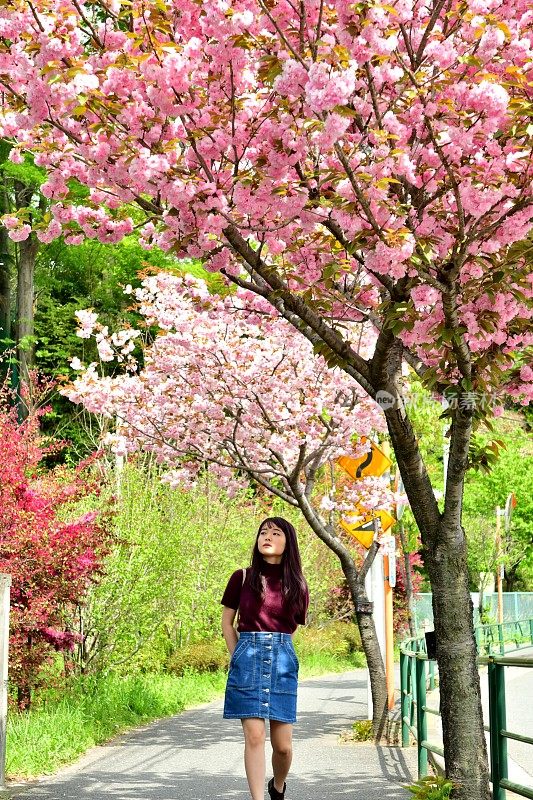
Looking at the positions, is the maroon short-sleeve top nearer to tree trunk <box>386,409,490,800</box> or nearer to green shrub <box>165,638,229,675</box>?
tree trunk <box>386,409,490,800</box>

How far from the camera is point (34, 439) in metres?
12.4

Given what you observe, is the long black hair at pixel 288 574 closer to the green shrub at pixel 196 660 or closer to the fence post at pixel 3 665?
the fence post at pixel 3 665

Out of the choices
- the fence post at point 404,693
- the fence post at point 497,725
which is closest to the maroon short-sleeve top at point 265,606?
the fence post at point 497,725

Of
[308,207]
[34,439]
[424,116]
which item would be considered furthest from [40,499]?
[424,116]

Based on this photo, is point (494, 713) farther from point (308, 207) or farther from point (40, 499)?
point (40, 499)

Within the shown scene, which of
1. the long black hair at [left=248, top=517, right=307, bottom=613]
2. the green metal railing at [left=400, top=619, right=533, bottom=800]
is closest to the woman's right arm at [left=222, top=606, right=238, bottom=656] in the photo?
the long black hair at [left=248, top=517, right=307, bottom=613]

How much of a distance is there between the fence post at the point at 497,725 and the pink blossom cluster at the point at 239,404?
7.34 metres

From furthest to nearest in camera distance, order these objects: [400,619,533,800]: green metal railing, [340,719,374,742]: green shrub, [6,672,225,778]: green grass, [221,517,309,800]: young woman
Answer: [340,719,374,742]: green shrub, [6,672,225,778]: green grass, [221,517,309,800]: young woman, [400,619,533,800]: green metal railing

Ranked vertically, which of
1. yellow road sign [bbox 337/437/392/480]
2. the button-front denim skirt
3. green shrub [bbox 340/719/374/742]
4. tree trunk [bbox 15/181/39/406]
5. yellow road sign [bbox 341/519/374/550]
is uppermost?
tree trunk [bbox 15/181/39/406]

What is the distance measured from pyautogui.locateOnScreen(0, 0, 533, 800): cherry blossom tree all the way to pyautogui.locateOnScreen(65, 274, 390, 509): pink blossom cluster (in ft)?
21.5

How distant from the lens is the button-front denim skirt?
6.42m

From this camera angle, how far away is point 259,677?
6.43 m

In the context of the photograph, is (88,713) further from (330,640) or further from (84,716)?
(330,640)

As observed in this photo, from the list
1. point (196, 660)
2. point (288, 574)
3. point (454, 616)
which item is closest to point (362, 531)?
point (454, 616)
